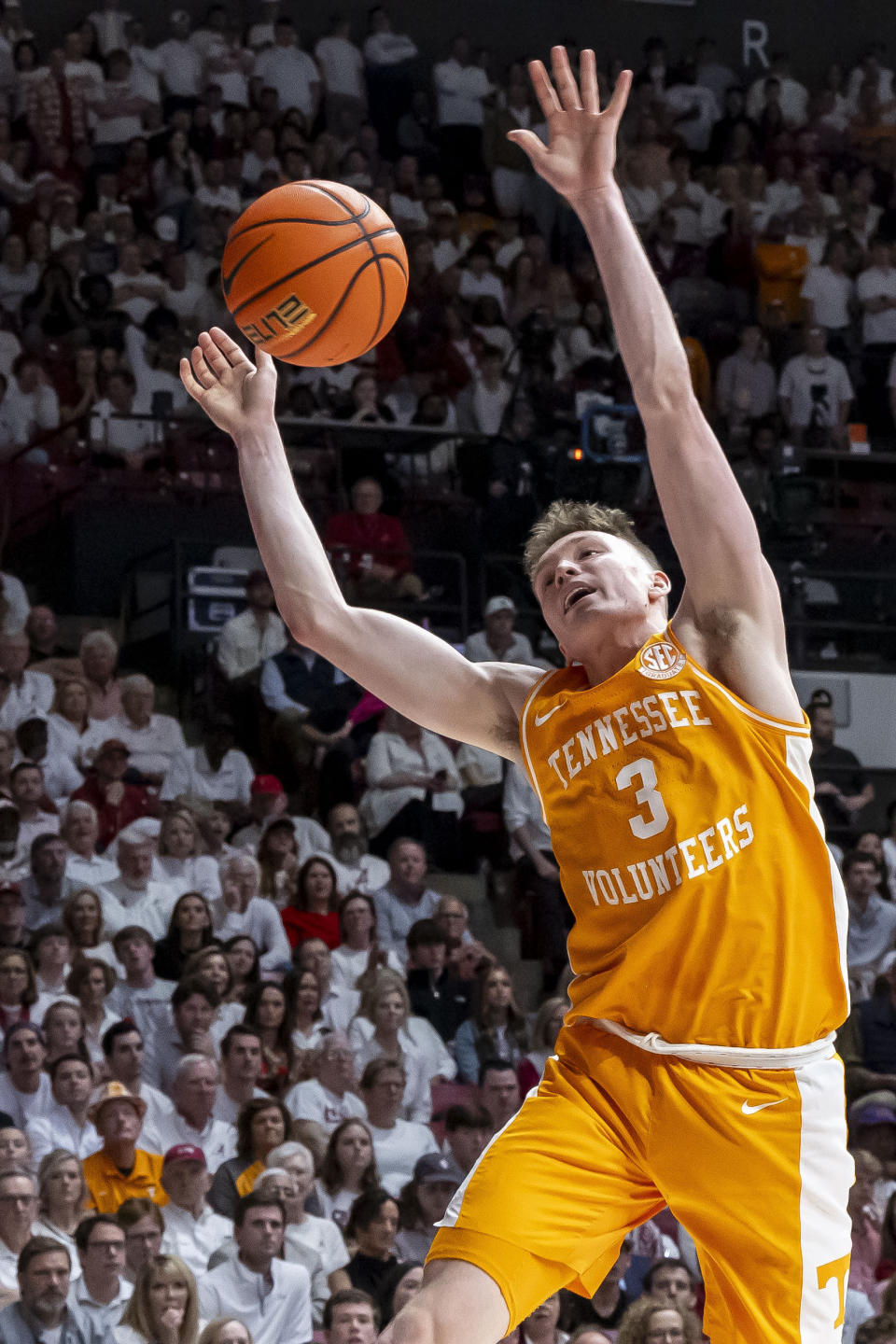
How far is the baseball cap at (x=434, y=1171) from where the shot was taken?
7191 millimetres

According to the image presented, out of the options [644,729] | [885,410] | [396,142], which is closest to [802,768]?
[644,729]

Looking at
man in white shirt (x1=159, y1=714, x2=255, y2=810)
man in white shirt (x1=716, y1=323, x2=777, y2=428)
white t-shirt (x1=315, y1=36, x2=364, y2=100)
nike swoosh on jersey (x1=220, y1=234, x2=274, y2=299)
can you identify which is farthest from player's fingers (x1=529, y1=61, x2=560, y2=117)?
white t-shirt (x1=315, y1=36, x2=364, y2=100)

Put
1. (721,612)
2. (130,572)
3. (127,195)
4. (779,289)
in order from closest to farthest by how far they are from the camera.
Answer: (721,612)
(130,572)
(127,195)
(779,289)

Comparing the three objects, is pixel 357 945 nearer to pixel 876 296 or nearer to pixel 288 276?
pixel 288 276

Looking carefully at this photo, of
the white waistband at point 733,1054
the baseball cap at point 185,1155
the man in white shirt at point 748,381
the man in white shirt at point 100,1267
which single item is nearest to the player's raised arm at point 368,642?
the white waistband at point 733,1054

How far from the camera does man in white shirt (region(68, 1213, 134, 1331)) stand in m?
6.31

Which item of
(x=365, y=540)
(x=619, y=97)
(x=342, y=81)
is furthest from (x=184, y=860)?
(x=342, y=81)

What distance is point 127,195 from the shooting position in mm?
11594

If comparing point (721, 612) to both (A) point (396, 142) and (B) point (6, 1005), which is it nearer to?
(B) point (6, 1005)

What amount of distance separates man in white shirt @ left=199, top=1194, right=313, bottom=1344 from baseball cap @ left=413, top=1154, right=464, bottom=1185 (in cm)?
70

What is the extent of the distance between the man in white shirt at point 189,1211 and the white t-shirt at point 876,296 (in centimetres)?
801

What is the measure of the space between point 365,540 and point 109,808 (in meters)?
2.41

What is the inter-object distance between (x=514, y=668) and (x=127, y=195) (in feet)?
28.1

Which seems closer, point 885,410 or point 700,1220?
point 700,1220
